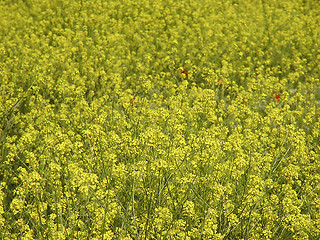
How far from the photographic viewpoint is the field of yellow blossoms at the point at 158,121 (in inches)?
146

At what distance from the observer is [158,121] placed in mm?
5086

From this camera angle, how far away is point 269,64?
827cm

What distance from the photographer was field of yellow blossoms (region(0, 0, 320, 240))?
3705mm

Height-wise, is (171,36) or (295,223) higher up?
(171,36)

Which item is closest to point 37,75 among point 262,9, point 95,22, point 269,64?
point 95,22

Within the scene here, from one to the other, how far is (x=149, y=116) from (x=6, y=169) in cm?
188

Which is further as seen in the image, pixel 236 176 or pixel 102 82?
pixel 102 82

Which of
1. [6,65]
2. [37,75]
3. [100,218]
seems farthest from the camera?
[6,65]

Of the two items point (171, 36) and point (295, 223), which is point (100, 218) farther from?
point (171, 36)

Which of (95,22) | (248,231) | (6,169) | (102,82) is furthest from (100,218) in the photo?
(95,22)

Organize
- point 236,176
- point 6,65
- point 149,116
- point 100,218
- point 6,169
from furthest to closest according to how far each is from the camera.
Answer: point 6,65, point 149,116, point 6,169, point 236,176, point 100,218

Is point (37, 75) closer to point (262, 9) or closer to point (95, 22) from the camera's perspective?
point (95, 22)

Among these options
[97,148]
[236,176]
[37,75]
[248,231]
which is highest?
[37,75]

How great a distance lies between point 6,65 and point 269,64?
5.36 metres
